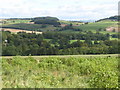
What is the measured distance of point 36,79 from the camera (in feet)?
19.7

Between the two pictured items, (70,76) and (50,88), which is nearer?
(50,88)

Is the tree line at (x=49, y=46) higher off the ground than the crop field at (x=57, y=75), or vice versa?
the crop field at (x=57, y=75)

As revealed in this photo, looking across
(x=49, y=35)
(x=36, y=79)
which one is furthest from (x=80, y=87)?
(x=49, y=35)

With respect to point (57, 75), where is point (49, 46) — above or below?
below

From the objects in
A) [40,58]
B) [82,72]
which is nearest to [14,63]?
[40,58]

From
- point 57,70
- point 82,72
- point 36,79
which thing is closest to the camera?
point 36,79

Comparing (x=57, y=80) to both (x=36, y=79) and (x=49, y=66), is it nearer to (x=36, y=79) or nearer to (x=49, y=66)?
(x=36, y=79)

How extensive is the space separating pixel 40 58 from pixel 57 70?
1.65 meters

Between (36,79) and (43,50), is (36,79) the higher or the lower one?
the higher one

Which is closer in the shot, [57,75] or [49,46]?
[57,75]

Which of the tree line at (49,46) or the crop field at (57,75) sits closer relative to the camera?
the crop field at (57,75)

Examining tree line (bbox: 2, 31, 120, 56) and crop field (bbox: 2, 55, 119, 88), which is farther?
tree line (bbox: 2, 31, 120, 56)

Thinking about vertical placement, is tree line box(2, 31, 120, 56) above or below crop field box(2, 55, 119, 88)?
below

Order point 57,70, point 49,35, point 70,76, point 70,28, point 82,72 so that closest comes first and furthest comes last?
point 70,76 < point 82,72 < point 57,70 < point 49,35 < point 70,28
